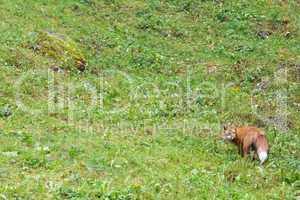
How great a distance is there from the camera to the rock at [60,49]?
2230cm

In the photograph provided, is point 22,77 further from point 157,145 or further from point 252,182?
point 252,182

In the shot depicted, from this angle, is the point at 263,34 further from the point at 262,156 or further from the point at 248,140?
the point at 262,156

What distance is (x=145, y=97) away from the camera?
2044 centimetres

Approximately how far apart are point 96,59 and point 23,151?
11.3m

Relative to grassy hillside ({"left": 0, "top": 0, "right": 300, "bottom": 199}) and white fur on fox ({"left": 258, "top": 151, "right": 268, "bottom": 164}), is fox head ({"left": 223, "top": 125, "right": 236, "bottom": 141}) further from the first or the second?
white fur on fox ({"left": 258, "top": 151, "right": 268, "bottom": 164})

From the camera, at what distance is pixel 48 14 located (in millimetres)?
27172

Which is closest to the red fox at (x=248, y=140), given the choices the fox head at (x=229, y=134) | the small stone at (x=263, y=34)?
the fox head at (x=229, y=134)

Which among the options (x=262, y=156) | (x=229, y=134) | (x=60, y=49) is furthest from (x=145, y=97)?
(x=262, y=156)

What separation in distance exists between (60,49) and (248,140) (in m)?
10.3

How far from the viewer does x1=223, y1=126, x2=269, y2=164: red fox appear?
49.3ft

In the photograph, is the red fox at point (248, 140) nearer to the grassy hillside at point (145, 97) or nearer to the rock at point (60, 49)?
the grassy hillside at point (145, 97)

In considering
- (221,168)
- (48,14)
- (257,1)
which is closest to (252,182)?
(221,168)

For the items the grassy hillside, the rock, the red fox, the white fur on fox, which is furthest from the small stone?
the white fur on fox

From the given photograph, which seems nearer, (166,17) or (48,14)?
(48,14)
